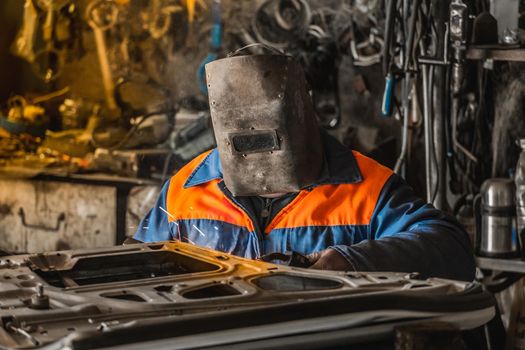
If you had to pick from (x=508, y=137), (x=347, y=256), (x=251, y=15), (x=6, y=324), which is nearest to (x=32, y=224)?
(x=251, y=15)

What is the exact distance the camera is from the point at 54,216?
218 inches

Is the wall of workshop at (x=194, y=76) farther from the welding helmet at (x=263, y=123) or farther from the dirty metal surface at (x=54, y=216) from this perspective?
the welding helmet at (x=263, y=123)

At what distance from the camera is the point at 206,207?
8.92 feet

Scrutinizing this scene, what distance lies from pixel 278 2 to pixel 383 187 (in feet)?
9.23

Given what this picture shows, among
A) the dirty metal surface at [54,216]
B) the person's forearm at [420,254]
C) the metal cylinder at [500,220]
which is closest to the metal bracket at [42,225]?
the dirty metal surface at [54,216]

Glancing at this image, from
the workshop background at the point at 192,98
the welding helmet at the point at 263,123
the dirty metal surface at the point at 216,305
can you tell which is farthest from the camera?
the workshop background at the point at 192,98

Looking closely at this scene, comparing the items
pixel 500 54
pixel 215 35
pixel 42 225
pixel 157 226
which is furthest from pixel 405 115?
pixel 42 225

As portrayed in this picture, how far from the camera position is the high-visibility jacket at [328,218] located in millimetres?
2557

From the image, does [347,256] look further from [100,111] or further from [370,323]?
[100,111]

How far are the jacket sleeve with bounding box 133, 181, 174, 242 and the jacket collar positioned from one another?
97mm

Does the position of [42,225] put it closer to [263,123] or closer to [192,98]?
[192,98]

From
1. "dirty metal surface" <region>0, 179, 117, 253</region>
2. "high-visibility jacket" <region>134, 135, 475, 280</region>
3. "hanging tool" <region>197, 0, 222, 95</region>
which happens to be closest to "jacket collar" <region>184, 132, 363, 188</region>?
"high-visibility jacket" <region>134, 135, 475, 280</region>

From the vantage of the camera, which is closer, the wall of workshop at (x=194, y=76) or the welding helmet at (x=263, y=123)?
the welding helmet at (x=263, y=123)

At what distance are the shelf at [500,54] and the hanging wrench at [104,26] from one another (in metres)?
2.42
